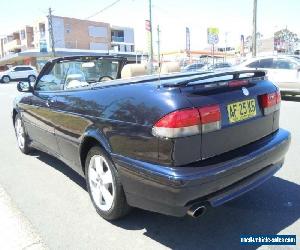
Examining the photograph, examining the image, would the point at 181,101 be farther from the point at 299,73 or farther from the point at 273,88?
the point at 299,73

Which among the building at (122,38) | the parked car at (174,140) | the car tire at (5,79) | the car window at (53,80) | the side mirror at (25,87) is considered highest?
the building at (122,38)

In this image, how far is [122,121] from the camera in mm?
3275

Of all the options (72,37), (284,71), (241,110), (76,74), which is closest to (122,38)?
(72,37)

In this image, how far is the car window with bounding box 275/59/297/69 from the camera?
1298cm

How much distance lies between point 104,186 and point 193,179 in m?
1.14

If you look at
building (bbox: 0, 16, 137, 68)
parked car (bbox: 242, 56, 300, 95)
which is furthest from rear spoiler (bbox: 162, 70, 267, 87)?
building (bbox: 0, 16, 137, 68)

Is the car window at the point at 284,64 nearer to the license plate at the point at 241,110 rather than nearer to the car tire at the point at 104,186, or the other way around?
the license plate at the point at 241,110

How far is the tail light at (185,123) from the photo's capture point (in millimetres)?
2889

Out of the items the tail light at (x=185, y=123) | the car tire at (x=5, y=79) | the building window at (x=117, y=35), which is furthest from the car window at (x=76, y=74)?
the building window at (x=117, y=35)

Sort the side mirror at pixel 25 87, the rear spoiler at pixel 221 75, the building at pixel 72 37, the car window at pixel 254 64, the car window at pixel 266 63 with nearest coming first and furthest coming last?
1. the rear spoiler at pixel 221 75
2. the side mirror at pixel 25 87
3. the car window at pixel 266 63
4. the car window at pixel 254 64
5. the building at pixel 72 37

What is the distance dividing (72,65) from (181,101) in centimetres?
253

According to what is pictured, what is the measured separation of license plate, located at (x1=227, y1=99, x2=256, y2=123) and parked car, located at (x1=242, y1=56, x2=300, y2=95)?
10.1 meters

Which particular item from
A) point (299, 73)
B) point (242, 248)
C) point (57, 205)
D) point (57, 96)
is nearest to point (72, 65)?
point (57, 96)

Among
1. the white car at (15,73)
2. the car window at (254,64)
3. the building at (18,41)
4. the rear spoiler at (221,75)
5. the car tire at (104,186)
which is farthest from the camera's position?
the building at (18,41)
